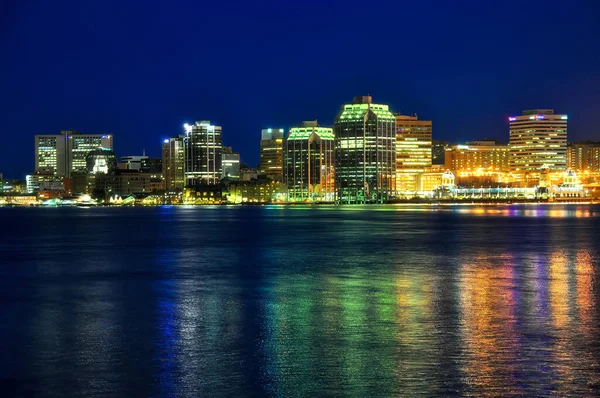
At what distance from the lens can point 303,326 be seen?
23.9 metres

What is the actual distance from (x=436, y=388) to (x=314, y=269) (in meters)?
25.2

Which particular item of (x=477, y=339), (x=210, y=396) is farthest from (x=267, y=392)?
(x=477, y=339)

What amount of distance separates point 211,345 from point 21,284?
18.1 meters

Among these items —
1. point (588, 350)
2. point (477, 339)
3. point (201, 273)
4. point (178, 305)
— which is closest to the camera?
point (588, 350)

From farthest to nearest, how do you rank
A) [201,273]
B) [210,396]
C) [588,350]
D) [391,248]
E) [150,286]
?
[391,248] < [201,273] < [150,286] < [588,350] < [210,396]

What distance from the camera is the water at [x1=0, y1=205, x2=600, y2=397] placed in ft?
57.0

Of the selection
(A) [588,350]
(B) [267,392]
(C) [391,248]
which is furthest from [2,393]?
(C) [391,248]

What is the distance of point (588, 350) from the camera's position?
66.0 feet

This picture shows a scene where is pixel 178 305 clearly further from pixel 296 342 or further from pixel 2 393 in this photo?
pixel 2 393

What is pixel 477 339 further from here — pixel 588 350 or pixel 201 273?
pixel 201 273

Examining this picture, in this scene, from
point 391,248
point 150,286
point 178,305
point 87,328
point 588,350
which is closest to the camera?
point 588,350

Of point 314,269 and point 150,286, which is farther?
point 314,269

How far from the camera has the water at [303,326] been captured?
683 inches

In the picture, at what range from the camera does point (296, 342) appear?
21.4m
